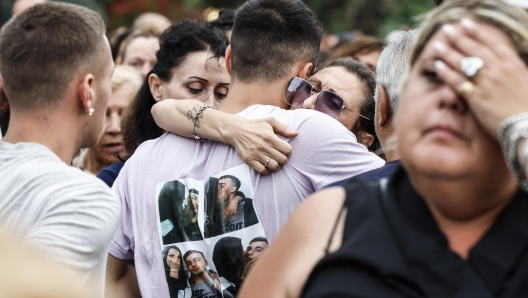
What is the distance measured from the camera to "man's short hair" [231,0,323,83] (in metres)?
3.41

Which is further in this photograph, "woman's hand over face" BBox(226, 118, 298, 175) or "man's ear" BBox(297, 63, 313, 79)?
"man's ear" BBox(297, 63, 313, 79)

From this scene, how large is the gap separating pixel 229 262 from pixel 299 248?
4.35ft

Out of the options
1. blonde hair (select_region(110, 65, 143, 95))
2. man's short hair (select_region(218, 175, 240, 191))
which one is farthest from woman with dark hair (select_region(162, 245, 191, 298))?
blonde hair (select_region(110, 65, 143, 95))

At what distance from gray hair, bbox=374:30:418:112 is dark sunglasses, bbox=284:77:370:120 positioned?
1.05 ft

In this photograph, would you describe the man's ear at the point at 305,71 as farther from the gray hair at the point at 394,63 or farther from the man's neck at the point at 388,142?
the man's neck at the point at 388,142

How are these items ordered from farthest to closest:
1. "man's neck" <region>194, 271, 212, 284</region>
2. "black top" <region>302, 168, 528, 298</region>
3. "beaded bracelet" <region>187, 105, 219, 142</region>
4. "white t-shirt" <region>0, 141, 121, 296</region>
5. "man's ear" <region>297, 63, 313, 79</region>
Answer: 1. "man's ear" <region>297, 63, 313, 79</region>
2. "beaded bracelet" <region>187, 105, 219, 142</region>
3. "man's neck" <region>194, 271, 212, 284</region>
4. "white t-shirt" <region>0, 141, 121, 296</region>
5. "black top" <region>302, 168, 528, 298</region>

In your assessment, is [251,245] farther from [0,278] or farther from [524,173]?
[0,278]

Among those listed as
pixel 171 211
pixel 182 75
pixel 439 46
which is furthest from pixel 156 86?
pixel 439 46

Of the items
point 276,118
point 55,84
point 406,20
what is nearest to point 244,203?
point 276,118

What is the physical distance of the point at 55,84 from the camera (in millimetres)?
2762

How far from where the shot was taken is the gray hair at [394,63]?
3.17 m

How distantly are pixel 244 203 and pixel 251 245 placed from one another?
0.17m

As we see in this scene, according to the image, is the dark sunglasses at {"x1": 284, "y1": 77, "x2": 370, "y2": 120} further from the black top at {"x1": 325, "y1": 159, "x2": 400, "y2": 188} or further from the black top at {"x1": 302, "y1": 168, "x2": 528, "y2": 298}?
the black top at {"x1": 302, "y1": 168, "x2": 528, "y2": 298}

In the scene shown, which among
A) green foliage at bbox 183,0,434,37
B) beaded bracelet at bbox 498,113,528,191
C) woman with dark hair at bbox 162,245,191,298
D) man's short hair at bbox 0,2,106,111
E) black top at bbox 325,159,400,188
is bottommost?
green foliage at bbox 183,0,434,37
